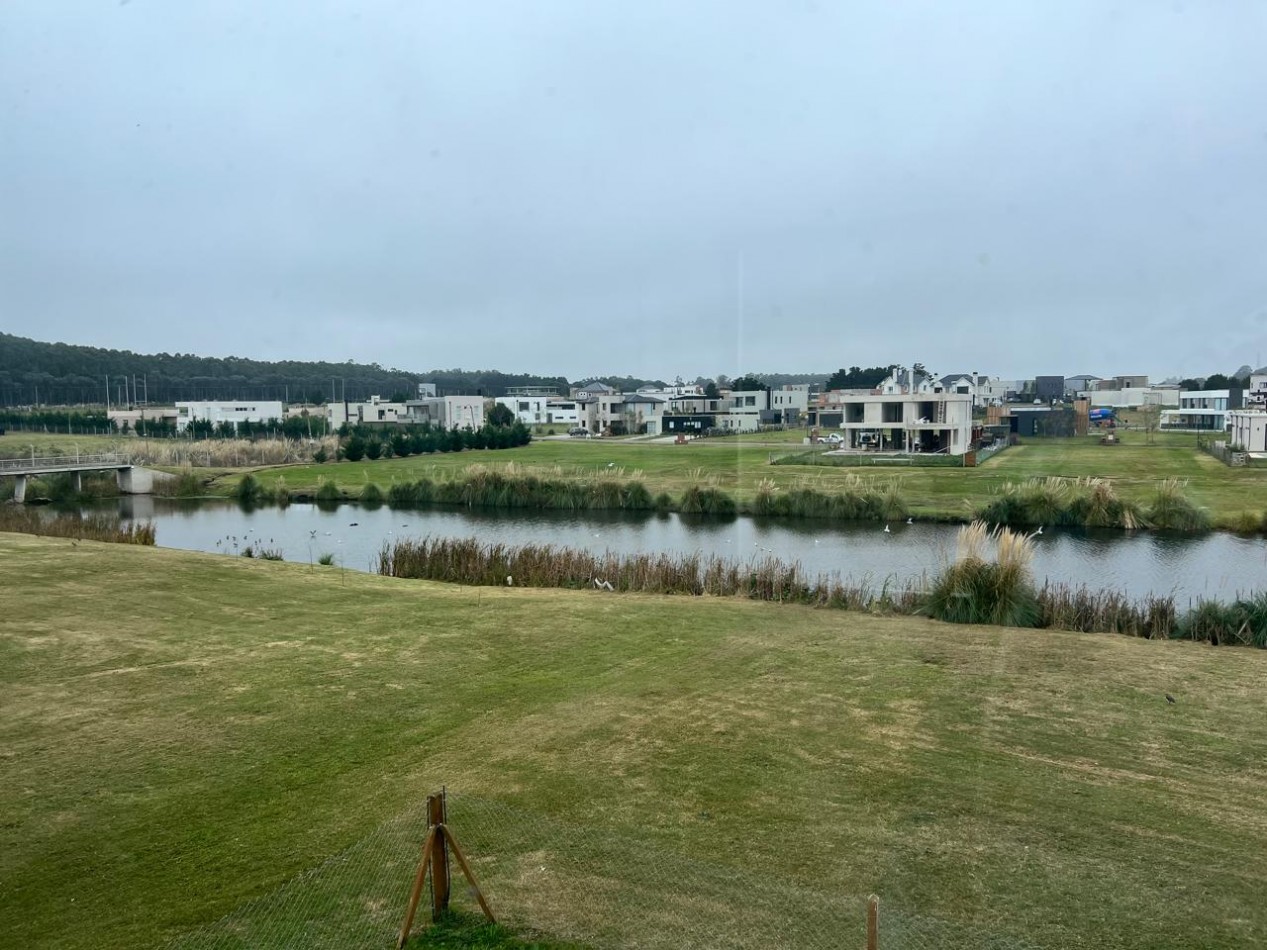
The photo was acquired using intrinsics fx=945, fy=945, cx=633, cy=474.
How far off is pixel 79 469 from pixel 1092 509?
32.7 m

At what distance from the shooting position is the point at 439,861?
12.9 feet

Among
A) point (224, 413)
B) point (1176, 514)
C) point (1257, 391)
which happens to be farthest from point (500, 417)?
point (1176, 514)

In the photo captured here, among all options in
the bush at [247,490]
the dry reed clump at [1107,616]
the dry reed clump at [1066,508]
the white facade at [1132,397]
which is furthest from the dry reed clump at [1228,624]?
the white facade at [1132,397]

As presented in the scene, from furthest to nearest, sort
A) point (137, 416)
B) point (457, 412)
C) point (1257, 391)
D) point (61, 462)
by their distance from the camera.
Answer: point (457, 412) → point (137, 416) → point (1257, 391) → point (61, 462)

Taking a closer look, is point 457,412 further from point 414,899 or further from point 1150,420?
point 414,899

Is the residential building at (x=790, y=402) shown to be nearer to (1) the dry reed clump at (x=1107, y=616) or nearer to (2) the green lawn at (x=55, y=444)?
(2) the green lawn at (x=55, y=444)

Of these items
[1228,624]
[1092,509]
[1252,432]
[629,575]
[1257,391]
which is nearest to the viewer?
[1228,624]

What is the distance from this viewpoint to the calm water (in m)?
16.7

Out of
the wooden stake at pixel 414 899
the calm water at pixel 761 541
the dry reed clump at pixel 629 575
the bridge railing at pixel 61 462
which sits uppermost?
the bridge railing at pixel 61 462

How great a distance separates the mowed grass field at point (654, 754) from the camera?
4.27 m

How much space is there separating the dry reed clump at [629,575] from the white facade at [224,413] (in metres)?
49.6

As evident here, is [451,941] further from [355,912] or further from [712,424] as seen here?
[712,424]

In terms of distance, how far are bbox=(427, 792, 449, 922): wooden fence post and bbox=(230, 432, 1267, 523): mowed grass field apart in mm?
21754

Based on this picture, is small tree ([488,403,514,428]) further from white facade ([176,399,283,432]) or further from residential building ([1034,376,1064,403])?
residential building ([1034,376,1064,403])
